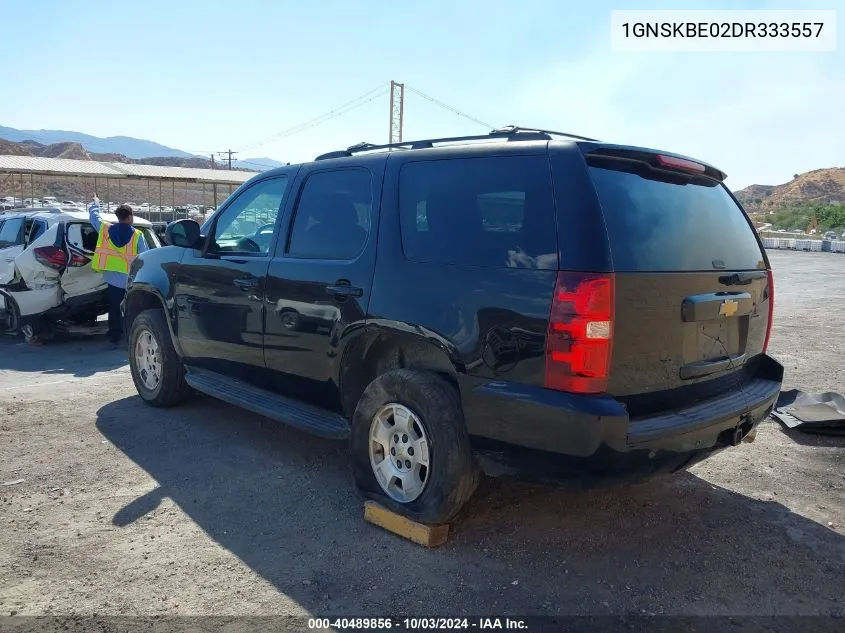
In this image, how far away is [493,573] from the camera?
3088mm

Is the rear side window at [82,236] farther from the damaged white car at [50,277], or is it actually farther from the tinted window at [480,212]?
the tinted window at [480,212]

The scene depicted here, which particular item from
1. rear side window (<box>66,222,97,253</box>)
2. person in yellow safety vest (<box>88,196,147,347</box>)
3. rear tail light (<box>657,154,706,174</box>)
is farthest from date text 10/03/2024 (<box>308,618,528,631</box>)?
rear side window (<box>66,222,97,253</box>)

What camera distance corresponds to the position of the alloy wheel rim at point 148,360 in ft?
18.1

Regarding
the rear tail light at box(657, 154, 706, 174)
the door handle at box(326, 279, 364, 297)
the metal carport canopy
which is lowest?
the door handle at box(326, 279, 364, 297)

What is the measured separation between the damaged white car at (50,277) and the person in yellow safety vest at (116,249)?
0.26 meters

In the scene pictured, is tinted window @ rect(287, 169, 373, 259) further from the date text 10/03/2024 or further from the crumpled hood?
the crumpled hood

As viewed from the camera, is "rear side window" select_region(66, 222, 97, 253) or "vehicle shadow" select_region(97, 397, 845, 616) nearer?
"vehicle shadow" select_region(97, 397, 845, 616)

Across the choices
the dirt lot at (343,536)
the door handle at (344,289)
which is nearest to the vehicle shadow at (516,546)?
the dirt lot at (343,536)

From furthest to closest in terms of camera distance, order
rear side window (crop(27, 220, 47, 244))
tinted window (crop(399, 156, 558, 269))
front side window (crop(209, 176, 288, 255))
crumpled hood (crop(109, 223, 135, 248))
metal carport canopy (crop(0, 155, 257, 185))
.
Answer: metal carport canopy (crop(0, 155, 257, 185)) → rear side window (crop(27, 220, 47, 244)) → crumpled hood (crop(109, 223, 135, 248)) → front side window (crop(209, 176, 288, 255)) → tinted window (crop(399, 156, 558, 269))

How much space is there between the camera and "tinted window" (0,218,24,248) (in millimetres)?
9109

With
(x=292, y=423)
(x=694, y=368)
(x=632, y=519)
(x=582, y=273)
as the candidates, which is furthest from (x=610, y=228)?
(x=292, y=423)

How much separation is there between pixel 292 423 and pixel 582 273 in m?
2.12

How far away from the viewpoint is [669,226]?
3.14 meters

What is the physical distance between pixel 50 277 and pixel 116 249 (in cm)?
105
